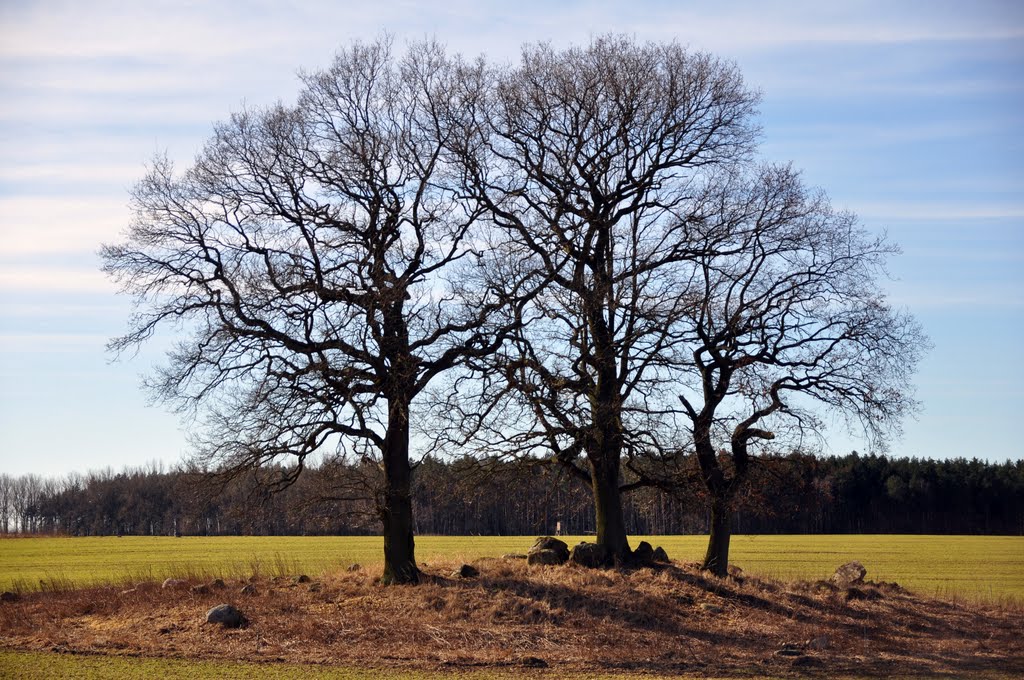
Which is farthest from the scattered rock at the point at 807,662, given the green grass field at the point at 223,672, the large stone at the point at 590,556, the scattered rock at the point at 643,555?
the scattered rock at the point at 643,555

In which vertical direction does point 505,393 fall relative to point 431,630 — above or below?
above

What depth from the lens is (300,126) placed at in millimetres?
26281

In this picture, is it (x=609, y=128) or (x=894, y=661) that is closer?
(x=894, y=661)

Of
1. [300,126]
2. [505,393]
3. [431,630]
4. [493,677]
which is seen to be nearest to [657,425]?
[505,393]

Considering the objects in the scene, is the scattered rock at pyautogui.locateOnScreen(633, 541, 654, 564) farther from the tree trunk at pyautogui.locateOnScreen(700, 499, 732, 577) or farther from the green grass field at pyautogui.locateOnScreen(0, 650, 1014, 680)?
the green grass field at pyautogui.locateOnScreen(0, 650, 1014, 680)

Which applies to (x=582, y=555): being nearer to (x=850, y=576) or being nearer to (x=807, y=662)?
(x=807, y=662)

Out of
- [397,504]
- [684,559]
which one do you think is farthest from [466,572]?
[684,559]

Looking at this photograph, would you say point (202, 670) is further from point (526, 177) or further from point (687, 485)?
point (526, 177)

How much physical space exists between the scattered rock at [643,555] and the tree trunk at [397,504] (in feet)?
20.7

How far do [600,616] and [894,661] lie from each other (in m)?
6.28

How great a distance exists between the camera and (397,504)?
25844 millimetres

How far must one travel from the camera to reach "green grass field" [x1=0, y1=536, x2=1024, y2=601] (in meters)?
37.5

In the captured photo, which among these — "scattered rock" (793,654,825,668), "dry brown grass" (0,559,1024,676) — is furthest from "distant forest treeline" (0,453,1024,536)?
"scattered rock" (793,654,825,668)

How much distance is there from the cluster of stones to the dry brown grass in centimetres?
63
